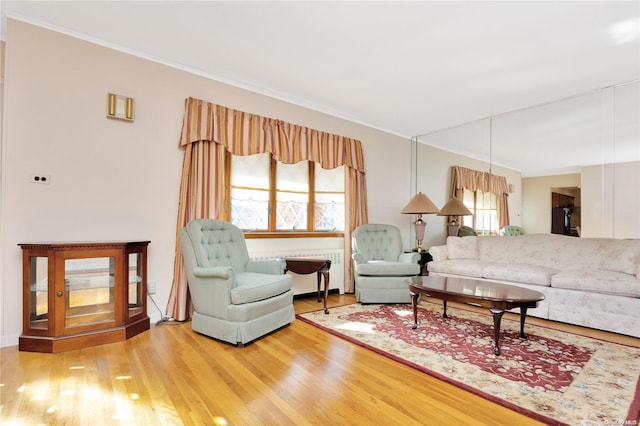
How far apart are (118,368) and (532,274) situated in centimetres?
404

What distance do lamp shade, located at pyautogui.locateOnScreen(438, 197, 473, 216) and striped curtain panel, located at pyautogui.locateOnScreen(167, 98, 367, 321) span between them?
7.79 ft

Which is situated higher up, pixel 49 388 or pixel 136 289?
pixel 136 289

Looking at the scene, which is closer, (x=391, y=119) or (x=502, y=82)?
(x=502, y=82)

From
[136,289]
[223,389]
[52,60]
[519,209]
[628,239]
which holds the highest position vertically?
[52,60]

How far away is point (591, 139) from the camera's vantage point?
379 cm

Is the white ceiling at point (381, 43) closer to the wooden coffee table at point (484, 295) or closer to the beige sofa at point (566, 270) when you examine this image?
the beige sofa at point (566, 270)

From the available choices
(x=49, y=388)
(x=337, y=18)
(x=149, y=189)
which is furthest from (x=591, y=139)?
(x=49, y=388)

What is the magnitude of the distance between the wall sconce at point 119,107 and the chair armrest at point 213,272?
1588mm

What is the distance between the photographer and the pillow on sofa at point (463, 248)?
460 centimetres

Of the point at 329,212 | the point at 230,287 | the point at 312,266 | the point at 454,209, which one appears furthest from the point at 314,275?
the point at 454,209

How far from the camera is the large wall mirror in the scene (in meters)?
3.49

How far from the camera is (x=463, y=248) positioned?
462 centimetres

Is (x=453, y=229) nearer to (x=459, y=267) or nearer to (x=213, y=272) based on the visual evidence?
(x=459, y=267)

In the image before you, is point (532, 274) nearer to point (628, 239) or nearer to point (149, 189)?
point (628, 239)
